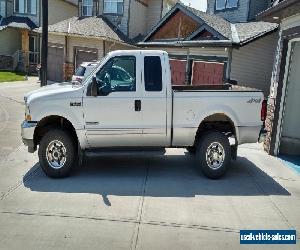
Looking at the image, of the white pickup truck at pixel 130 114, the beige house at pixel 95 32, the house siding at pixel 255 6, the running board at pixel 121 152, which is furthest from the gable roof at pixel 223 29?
the running board at pixel 121 152

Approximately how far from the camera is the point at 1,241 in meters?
4.52

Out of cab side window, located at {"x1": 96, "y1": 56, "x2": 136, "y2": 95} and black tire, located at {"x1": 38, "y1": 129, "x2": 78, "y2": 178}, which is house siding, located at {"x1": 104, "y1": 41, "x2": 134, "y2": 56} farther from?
black tire, located at {"x1": 38, "y1": 129, "x2": 78, "y2": 178}

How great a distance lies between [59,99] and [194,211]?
11.2ft

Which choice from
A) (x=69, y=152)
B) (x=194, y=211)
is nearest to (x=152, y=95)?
(x=69, y=152)

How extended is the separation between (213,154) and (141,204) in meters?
2.16

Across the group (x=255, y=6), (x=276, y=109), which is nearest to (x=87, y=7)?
(x=255, y=6)

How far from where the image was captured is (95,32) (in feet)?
73.8

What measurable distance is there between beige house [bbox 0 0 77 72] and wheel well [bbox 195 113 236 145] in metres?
26.8

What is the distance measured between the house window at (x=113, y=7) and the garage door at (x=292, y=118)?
17.8 meters

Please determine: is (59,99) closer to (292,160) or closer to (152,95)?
(152,95)

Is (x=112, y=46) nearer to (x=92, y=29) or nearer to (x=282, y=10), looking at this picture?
(x=92, y=29)

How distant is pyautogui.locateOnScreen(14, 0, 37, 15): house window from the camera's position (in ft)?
103

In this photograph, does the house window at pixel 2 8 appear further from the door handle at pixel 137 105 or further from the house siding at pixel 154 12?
the door handle at pixel 137 105

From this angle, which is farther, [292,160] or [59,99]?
[292,160]
